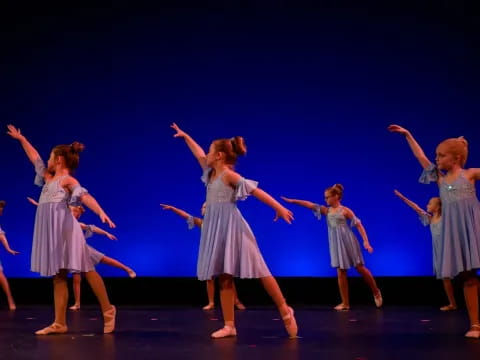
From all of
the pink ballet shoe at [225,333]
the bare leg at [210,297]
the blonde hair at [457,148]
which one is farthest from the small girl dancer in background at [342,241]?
the pink ballet shoe at [225,333]

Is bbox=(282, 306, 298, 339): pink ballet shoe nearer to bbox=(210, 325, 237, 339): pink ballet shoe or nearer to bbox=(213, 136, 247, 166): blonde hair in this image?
bbox=(210, 325, 237, 339): pink ballet shoe

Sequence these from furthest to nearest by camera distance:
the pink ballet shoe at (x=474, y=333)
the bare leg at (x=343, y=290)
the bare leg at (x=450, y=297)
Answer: the bare leg at (x=343, y=290)
the bare leg at (x=450, y=297)
the pink ballet shoe at (x=474, y=333)

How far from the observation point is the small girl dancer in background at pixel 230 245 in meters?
3.82

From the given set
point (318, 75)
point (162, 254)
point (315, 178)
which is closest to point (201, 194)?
point (162, 254)

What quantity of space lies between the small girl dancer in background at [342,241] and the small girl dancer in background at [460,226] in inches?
112

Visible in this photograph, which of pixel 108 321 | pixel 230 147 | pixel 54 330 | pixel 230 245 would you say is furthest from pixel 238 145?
pixel 54 330

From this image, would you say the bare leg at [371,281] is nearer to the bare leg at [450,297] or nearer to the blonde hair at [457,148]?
the bare leg at [450,297]

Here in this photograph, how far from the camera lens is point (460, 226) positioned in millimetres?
3865

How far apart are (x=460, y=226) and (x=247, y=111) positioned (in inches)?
192

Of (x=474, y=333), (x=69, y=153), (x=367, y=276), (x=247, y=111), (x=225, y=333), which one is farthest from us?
(x=247, y=111)

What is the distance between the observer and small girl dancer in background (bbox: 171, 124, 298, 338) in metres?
3.82

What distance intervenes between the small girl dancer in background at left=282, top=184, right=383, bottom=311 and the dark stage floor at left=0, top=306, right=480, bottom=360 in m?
1.03

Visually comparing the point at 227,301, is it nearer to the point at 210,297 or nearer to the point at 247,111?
the point at 210,297

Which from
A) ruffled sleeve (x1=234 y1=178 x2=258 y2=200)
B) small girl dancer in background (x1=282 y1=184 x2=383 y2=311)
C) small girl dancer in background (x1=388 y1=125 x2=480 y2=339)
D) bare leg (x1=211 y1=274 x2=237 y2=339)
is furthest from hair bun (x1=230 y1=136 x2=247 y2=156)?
small girl dancer in background (x1=282 y1=184 x2=383 y2=311)
